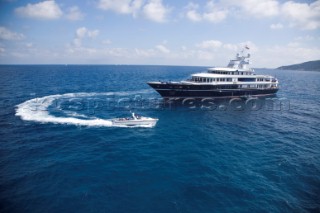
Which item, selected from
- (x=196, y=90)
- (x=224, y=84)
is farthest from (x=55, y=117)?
(x=224, y=84)

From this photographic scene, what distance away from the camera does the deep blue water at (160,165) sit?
21.5 metres

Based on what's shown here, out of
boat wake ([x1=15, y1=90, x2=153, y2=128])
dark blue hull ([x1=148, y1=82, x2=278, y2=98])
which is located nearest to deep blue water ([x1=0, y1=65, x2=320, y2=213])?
boat wake ([x1=15, y1=90, x2=153, y2=128])

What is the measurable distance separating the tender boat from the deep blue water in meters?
16.8

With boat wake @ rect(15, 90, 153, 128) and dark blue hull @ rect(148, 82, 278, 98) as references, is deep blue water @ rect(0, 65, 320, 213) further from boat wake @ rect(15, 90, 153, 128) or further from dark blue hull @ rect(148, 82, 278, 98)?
dark blue hull @ rect(148, 82, 278, 98)

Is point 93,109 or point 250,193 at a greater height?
point 93,109

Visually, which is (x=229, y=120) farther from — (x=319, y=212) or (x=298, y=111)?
(x=319, y=212)

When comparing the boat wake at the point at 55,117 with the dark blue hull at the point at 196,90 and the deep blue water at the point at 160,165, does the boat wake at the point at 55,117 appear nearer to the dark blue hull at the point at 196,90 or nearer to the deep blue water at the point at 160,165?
the deep blue water at the point at 160,165

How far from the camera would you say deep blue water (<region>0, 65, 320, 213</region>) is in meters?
21.5

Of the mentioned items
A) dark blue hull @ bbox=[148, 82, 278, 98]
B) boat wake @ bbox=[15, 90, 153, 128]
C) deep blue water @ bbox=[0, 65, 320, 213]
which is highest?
dark blue hull @ bbox=[148, 82, 278, 98]

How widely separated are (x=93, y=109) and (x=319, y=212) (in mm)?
47974

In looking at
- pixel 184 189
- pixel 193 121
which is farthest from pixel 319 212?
pixel 193 121

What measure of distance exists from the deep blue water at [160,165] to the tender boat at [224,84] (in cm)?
1677

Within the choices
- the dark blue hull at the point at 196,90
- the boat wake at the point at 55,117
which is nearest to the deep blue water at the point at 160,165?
the boat wake at the point at 55,117

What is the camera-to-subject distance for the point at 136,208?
20406 millimetres
